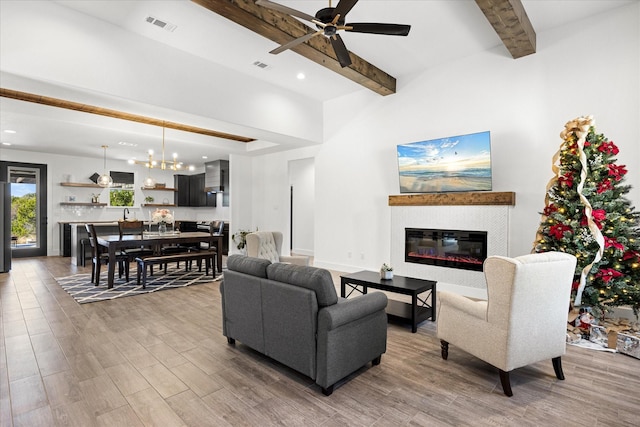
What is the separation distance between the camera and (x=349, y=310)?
2.38 meters

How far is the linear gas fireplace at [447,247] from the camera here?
4.90 metres

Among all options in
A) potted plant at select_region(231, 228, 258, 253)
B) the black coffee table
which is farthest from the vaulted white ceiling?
the black coffee table

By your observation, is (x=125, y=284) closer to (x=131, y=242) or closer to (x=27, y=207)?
(x=131, y=242)

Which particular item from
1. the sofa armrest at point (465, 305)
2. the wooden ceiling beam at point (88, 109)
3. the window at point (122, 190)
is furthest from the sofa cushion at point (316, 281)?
the window at point (122, 190)

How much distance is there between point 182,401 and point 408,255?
422cm

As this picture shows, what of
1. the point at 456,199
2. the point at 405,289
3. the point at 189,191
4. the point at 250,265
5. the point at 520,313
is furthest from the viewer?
the point at 189,191

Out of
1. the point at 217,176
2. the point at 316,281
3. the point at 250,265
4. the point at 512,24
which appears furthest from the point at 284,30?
the point at 217,176

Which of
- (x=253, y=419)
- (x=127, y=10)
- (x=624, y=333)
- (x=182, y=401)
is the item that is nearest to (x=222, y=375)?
(x=182, y=401)

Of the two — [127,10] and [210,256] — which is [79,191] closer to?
[210,256]

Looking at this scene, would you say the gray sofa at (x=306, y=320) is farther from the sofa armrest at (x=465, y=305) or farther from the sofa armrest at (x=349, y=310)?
the sofa armrest at (x=465, y=305)

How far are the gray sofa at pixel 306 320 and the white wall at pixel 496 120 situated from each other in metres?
3.11

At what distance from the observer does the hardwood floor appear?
2057 millimetres

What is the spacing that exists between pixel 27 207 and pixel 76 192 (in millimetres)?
1137

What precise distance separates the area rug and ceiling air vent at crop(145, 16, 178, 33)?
3.62 metres
